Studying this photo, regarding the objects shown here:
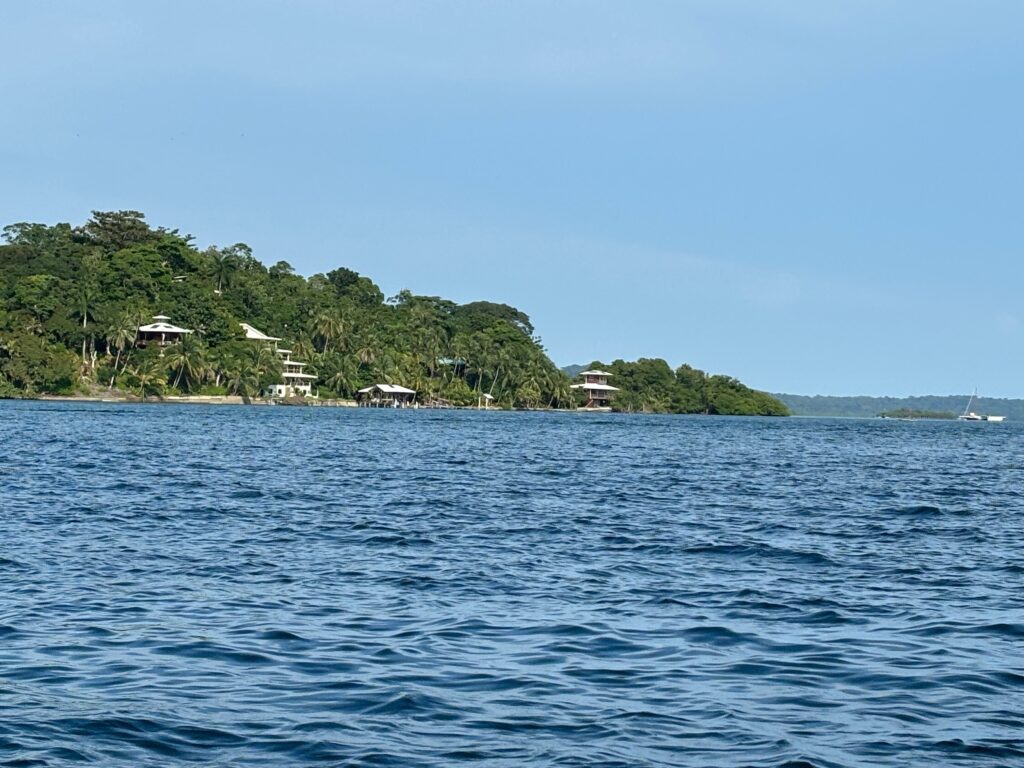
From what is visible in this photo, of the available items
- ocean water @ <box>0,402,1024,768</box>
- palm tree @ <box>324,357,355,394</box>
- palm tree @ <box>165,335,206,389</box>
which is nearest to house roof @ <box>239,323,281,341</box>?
palm tree @ <box>324,357,355,394</box>

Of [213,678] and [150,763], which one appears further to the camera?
[213,678]

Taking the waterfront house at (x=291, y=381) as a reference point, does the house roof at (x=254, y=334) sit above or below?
above

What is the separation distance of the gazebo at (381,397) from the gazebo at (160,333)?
28.5 m

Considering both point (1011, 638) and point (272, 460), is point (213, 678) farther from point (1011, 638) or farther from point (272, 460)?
point (272, 460)

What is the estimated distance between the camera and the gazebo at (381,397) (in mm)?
193788

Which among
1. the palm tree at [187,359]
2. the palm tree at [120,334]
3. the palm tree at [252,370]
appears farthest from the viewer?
the palm tree at [252,370]

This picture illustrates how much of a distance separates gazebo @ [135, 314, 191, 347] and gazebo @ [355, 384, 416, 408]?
28530 millimetres

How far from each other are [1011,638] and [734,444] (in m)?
76.0

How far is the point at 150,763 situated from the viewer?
1084 cm

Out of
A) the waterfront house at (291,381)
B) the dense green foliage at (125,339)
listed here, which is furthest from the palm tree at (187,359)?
the waterfront house at (291,381)

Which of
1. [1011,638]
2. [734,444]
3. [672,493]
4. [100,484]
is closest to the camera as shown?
[1011,638]

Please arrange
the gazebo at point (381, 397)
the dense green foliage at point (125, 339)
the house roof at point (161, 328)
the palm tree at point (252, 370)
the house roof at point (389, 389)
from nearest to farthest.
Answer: the dense green foliage at point (125, 339)
the house roof at point (161, 328)
the palm tree at point (252, 370)
the house roof at point (389, 389)
the gazebo at point (381, 397)

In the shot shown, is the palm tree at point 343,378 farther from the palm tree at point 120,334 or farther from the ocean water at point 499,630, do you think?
the ocean water at point 499,630

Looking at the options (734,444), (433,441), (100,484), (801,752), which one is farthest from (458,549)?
(734,444)
